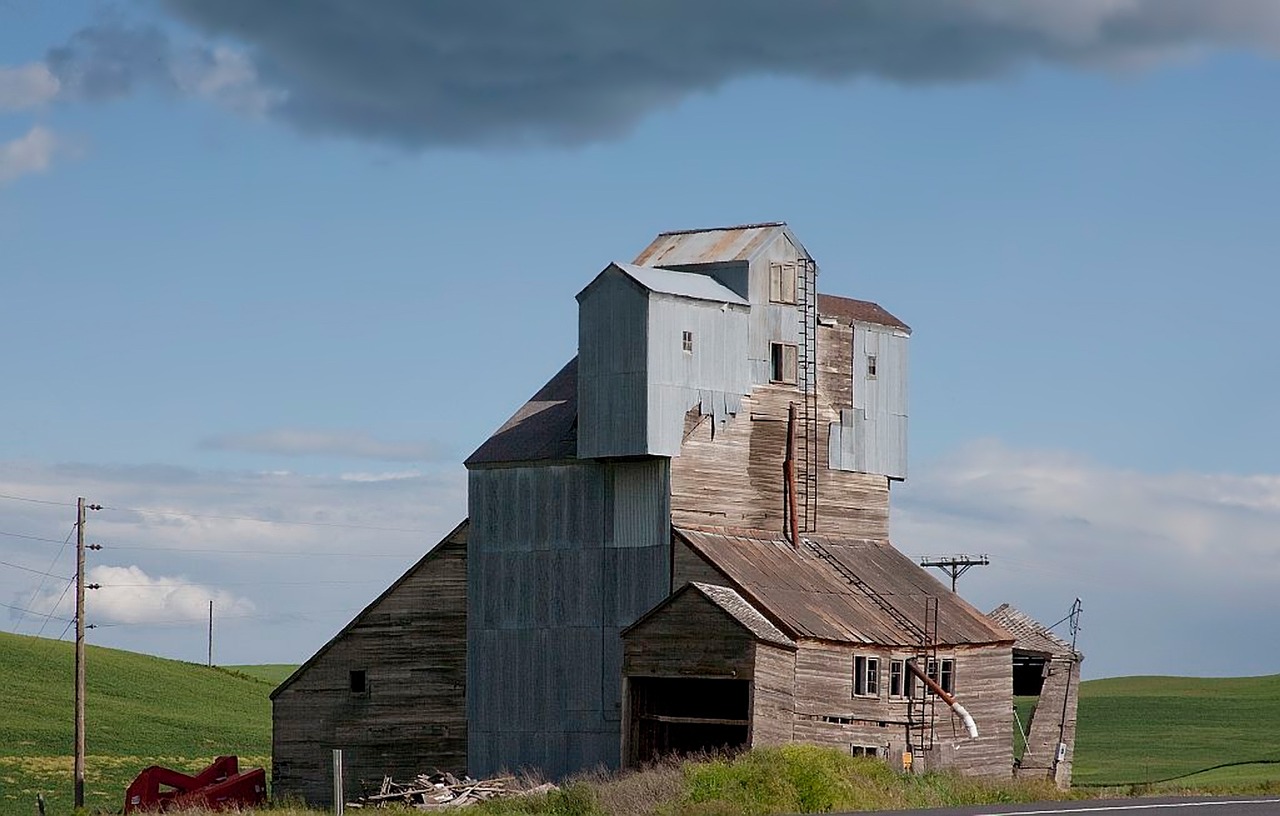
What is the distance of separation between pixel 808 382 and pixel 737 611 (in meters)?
9.56

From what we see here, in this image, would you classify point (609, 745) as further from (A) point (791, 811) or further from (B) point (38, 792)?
(B) point (38, 792)

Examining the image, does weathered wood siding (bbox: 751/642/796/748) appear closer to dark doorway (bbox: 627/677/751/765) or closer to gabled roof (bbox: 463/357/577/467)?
dark doorway (bbox: 627/677/751/765)

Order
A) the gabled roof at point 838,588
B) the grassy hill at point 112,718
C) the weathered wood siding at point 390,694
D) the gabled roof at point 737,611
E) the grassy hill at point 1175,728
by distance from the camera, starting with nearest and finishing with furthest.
→ the gabled roof at point 737,611, the gabled roof at point 838,588, the weathered wood siding at point 390,694, the grassy hill at point 1175,728, the grassy hill at point 112,718

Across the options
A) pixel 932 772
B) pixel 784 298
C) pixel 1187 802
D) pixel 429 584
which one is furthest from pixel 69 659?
pixel 1187 802

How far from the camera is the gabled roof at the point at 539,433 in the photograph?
5062cm

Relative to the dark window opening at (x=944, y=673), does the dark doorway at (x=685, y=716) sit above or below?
below

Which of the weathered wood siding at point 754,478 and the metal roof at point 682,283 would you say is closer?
the metal roof at point 682,283

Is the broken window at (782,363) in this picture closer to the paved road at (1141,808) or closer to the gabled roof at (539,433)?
the gabled roof at (539,433)

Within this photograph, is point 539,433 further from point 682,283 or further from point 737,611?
point 737,611

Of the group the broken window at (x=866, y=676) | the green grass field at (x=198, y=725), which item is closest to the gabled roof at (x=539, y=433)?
the broken window at (x=866, y=676)

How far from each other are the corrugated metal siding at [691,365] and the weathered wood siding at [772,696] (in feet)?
20.4

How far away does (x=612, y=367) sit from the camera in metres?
48.4

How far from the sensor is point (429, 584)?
52500 mm

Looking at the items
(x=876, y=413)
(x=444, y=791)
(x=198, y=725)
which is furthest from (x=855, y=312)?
(x=198, y=725)
